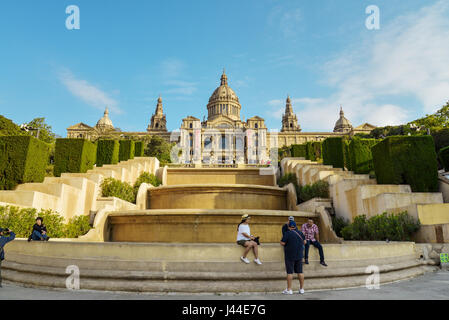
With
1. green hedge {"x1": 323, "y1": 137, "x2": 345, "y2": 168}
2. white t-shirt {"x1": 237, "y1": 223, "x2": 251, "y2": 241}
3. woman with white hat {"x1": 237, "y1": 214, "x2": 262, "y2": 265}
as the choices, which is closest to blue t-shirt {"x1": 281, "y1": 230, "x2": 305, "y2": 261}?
woman with white hat {"x1": 237, "y1": 214, "x2": 262, "y2": 265}

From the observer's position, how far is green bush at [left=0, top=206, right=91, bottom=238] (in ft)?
28.9

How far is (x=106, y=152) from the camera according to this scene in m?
21.7

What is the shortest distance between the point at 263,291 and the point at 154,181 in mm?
14463

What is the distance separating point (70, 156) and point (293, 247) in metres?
15.5

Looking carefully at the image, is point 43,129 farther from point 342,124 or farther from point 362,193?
point 342,124

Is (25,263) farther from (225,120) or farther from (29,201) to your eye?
(225,120)

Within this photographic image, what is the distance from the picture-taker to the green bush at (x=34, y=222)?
8795 mm

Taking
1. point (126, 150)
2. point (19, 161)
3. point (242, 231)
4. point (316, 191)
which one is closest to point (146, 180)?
point (19, 161)

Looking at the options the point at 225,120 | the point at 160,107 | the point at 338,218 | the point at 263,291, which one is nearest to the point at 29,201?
the point at 263,291

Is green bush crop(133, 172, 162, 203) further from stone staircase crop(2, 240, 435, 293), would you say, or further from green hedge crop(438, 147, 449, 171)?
green hedge crop(438, 147, 449, 171)

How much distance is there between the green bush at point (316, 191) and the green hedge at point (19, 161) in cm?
1259

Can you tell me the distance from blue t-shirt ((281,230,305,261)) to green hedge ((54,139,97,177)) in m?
14.9
